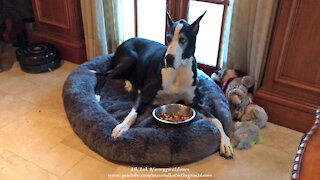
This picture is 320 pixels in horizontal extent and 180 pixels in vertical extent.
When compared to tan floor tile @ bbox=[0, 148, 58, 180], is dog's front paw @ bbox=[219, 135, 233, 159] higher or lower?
higher

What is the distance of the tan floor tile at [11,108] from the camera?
223 centimetres

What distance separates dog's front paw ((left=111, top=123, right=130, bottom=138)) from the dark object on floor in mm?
1359

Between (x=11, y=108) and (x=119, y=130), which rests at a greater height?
(x=119, y=130)

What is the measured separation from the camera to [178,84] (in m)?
2.03

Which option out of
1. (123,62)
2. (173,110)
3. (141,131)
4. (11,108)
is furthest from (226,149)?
(11,108)

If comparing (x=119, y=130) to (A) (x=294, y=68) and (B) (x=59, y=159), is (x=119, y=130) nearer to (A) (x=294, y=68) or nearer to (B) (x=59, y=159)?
(B) (x=59, y=159)

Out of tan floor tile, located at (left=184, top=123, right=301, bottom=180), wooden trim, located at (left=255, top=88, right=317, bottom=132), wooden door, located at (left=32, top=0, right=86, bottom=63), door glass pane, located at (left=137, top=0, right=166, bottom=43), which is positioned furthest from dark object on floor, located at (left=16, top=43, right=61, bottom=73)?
wooden trim, located at (left=255, top=88, right=317, bottom=132)

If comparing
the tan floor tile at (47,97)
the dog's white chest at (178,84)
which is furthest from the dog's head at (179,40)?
the tan floor tile at (47,97)

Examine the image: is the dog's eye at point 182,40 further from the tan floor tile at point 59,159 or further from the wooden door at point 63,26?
the wooden door at point 63,26

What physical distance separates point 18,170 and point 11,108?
A: 2.38ft

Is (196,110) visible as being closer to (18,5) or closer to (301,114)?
(301,114)

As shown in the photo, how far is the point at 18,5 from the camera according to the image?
135 inches

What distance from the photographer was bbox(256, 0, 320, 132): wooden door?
191 centimetres

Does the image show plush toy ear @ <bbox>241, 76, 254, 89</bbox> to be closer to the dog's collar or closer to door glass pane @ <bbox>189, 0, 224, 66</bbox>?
the dog's collar
